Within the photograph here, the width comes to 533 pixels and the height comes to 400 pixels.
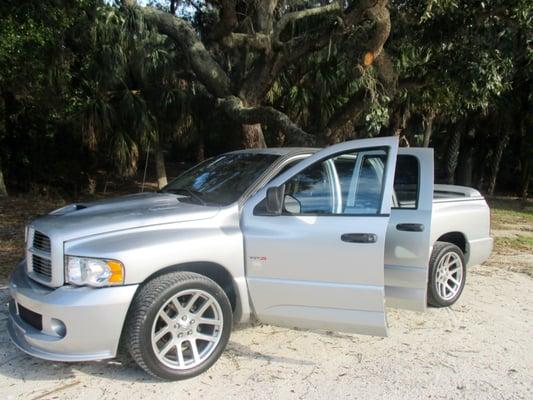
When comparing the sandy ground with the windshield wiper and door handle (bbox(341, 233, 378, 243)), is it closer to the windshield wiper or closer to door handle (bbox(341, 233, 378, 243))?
door handle (bbox(341, 233, 378, 243))

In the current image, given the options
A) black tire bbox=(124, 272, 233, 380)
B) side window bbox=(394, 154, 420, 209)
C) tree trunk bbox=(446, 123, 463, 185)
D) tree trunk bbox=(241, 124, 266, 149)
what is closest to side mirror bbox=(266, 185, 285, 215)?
black tire bbox=(124, 272, 233, 380)

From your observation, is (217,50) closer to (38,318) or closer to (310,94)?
(310,94)

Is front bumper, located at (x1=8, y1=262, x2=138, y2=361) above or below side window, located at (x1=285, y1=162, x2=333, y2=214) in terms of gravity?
below

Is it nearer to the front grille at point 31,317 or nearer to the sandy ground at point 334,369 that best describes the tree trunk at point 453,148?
the sandy ground at point 334,369

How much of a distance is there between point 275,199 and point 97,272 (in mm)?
1395

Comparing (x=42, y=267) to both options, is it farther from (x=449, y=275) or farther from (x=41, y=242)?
(x=449, y=275)

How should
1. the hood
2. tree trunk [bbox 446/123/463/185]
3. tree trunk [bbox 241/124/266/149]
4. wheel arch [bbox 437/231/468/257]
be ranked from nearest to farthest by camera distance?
the hood < wheel arch [bbox 437/231/468/257] < tree trunk [bbox 241/124/266/149] < tree trunk [bbox 446/123/463/185]

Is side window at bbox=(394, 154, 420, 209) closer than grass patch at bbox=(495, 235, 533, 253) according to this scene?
Yes

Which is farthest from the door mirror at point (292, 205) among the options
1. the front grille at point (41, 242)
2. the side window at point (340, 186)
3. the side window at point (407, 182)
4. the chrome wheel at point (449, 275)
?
the chrome wheel at point (449, 275)

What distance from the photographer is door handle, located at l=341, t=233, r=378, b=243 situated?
12.5ft

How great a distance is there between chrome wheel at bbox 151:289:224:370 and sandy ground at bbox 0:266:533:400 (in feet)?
0.58

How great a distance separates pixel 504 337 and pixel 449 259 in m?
1.05

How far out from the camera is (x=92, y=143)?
13.3 meters

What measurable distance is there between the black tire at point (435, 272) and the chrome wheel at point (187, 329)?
2557mm
